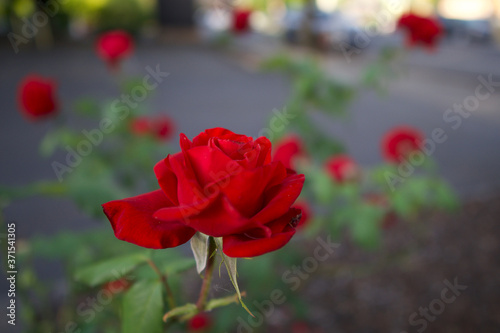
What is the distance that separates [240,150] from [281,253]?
1.33m

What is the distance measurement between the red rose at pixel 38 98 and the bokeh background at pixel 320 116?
735mm

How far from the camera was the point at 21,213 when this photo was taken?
4141 millimetres

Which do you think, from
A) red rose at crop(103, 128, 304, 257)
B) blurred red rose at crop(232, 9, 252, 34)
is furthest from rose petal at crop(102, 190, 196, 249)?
blurred red rose at crop(232, 9, 252, 34)

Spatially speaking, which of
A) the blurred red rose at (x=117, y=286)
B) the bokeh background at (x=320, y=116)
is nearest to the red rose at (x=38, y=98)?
the bokeh background at (x=320, y=116)

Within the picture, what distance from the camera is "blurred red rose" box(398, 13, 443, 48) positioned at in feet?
7.86

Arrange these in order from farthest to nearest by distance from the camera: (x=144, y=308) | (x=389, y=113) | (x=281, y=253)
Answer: (x=389, y=113) → (x=281, y=253) → (x=144, y=308)

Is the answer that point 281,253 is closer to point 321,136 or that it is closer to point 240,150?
point 321,136

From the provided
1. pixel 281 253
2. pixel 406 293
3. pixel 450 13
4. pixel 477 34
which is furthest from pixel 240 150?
pixel 450 13

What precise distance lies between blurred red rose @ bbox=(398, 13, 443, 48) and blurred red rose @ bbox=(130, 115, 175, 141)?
1441mm

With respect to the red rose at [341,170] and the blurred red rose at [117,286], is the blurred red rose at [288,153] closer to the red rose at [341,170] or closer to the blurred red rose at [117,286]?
the red rose at [341,170]

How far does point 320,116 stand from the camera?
7617mm

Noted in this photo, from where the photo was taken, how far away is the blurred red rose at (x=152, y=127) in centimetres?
215

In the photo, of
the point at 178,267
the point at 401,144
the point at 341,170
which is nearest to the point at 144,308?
the point at 178,267

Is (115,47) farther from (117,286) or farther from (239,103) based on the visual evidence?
(239,103)
